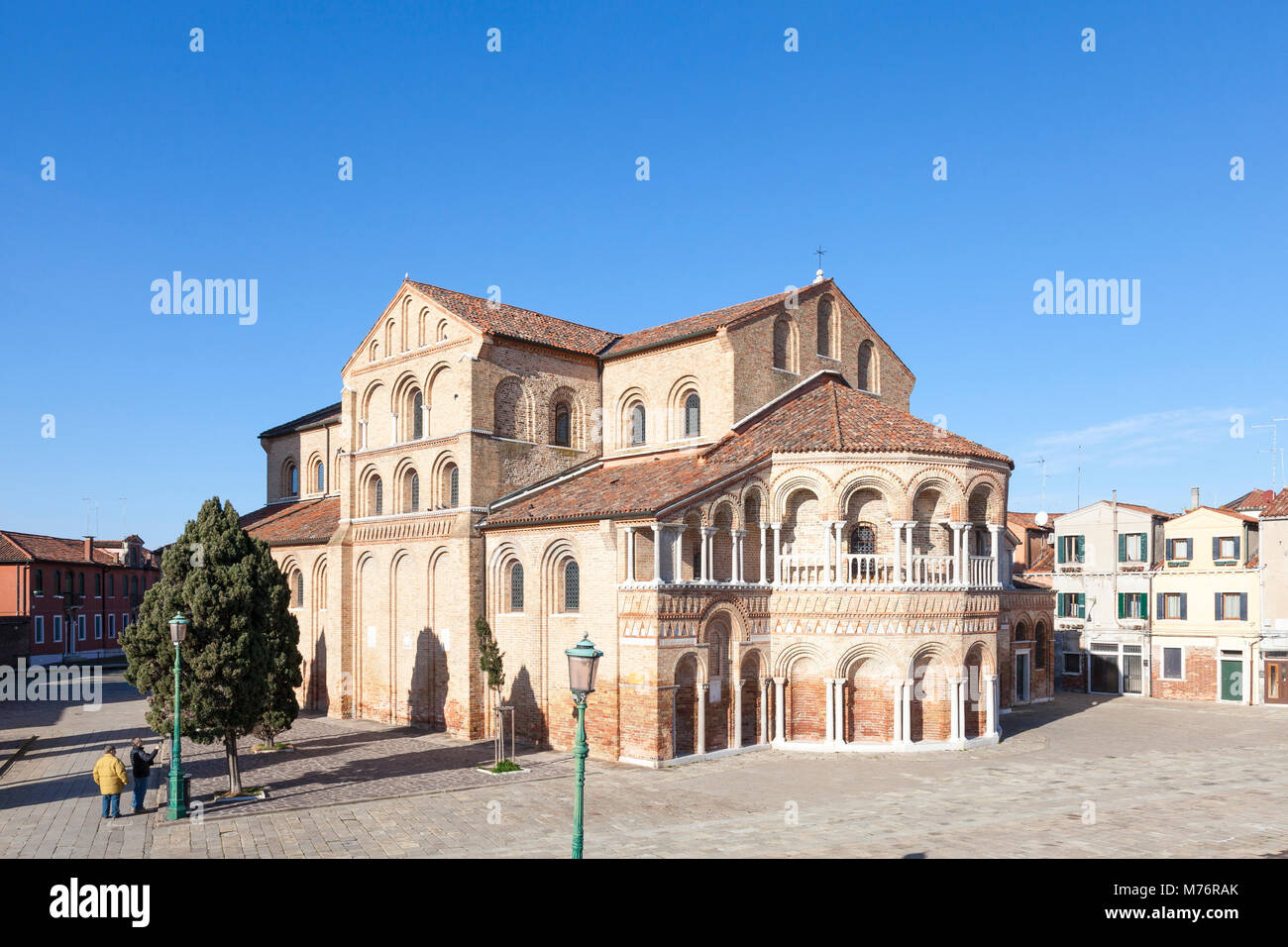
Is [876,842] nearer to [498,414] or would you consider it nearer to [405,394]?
[498,414]

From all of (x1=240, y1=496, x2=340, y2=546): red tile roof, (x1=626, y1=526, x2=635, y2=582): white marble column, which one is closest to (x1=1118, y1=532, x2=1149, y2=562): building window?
(x1=626, y1=526, x2=635, y2=582): white marble column

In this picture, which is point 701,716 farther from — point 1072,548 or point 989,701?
point 1072,548

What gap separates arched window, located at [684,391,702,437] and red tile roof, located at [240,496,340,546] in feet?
47.0

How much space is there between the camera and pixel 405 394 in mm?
35375

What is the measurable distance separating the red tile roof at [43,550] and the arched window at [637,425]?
43.4 meters

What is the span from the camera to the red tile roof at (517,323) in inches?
1305

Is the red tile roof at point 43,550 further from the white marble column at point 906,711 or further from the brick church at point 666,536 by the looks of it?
the white marble column at point 906,711

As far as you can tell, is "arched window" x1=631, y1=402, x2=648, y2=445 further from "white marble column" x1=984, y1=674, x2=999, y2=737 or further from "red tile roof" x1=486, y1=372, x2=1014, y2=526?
"white marble column" x1=984, y1=674, x2=999, y2=737

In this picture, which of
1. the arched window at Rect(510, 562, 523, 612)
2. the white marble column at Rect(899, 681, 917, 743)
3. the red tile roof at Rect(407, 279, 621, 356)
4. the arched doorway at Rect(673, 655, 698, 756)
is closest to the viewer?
the arched doorway at Rect(673, 655, 698, 756)

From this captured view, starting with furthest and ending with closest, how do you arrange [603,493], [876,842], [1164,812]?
[603,493]
[1164,812]
[876,842]

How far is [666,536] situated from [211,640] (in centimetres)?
1134

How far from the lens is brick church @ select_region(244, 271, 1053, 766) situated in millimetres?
27344
